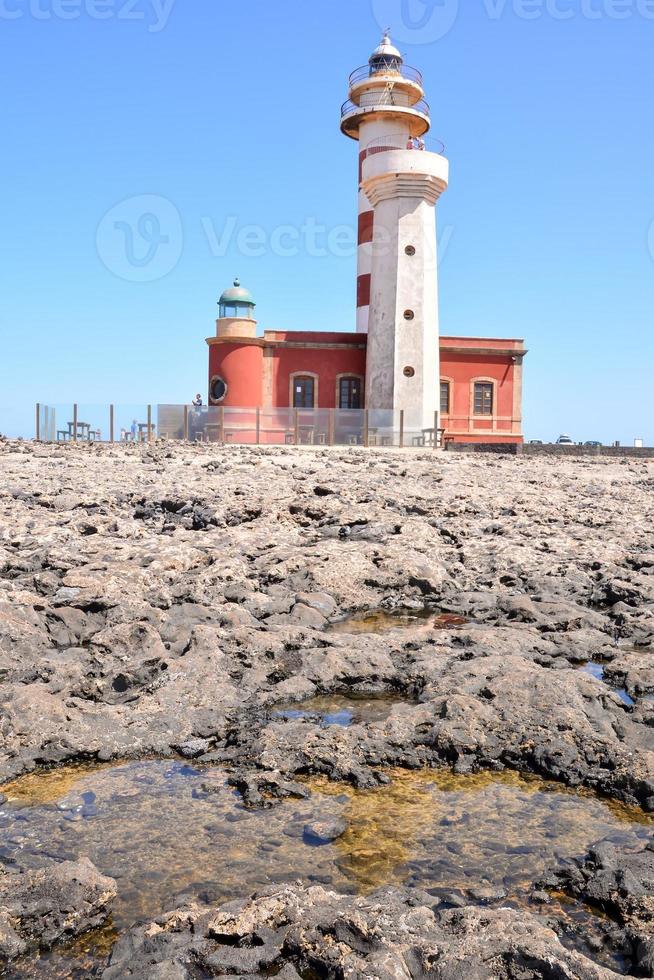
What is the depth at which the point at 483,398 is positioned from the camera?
30766 mm

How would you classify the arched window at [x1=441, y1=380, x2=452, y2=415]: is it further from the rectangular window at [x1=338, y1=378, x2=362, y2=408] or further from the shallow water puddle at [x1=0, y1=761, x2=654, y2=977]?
the shallow water puddle at [x1=0, y1=761, x2=654, y2=977]

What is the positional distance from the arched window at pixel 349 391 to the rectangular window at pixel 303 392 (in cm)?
90

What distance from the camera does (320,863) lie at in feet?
12.3

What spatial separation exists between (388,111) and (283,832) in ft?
103

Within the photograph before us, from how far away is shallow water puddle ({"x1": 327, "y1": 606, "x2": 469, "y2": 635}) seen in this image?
7.52m

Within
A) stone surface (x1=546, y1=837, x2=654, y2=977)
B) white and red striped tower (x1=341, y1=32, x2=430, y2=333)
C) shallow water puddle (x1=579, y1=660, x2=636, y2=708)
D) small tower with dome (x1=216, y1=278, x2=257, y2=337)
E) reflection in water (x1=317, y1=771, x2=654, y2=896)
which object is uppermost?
white and red striped tower (x1=341, y1=32, x2=430, y2=333)

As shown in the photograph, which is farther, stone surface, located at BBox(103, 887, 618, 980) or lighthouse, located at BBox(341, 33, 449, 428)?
lighthouse, located at BBox(341, 33, 449, 428)

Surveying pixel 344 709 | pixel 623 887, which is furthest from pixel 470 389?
pixel 623 887

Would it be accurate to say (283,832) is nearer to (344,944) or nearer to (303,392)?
(344,944)

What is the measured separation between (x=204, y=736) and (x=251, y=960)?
7.28ft

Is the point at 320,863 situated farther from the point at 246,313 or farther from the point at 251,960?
the point at 246,313

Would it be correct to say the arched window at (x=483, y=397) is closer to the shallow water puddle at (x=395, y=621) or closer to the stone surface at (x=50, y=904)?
the shallow water puddle at (x=395, y=621)

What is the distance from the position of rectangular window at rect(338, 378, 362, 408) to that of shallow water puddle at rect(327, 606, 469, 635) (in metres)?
22.2

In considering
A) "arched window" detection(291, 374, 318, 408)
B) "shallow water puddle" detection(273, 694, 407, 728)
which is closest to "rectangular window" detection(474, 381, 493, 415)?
"arched window" detection(291, 374, 318, 408)
